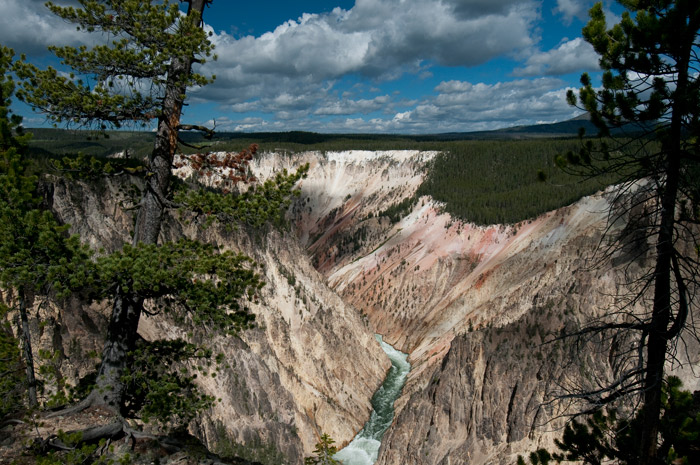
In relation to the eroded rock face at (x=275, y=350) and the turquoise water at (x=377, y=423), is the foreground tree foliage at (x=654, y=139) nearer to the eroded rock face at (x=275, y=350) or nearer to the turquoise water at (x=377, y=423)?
the eroded rock face at (x=275, y=350)

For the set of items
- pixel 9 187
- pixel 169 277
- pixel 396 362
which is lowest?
pixel 396 362

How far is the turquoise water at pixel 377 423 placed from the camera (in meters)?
28.0

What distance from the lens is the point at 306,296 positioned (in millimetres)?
30125

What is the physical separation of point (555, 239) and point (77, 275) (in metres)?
46.5

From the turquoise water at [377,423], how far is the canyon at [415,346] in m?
0.94

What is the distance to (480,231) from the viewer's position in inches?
2270

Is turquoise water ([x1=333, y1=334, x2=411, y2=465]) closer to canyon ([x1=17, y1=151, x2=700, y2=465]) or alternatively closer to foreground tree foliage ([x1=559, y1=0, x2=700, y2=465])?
canyon ([x1=17, y1=151, x2=700, y2=465])

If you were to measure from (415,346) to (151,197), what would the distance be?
43559 millimetres

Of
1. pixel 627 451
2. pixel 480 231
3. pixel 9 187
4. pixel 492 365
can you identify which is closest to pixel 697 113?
pixel 627 451

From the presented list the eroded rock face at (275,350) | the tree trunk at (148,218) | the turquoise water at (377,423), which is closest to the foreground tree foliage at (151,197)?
the tree trunk at (148,218)

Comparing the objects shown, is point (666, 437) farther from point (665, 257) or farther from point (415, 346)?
point (415, 346)

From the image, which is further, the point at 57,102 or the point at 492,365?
the point at 492,365

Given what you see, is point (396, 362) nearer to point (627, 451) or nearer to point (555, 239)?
point (555, 239)

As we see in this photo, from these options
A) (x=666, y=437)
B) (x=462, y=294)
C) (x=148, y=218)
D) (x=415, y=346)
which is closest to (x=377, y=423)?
(x=415, y=346)
